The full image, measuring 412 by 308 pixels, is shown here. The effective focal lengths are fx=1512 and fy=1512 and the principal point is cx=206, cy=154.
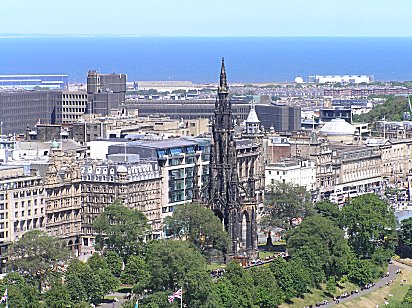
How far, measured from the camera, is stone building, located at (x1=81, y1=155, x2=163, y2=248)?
5522 inches

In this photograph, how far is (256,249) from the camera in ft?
455

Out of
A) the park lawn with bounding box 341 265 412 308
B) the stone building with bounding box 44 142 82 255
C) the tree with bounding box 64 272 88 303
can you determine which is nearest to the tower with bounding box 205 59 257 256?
the park lawn with bounding box 341 265 412 308

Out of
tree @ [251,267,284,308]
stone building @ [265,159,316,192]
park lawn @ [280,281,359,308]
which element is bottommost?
park lawn @ [280,281,359,308]

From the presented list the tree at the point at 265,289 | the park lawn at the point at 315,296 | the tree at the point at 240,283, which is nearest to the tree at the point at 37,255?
the tree at the point at 240,283

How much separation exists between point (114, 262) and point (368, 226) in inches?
1187

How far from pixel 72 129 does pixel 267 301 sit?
60.4m

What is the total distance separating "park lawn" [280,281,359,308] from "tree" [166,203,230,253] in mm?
9151

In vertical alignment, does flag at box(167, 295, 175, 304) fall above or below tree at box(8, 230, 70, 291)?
below

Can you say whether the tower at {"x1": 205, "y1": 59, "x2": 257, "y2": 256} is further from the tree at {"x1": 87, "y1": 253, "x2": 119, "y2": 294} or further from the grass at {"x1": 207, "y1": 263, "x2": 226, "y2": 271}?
the tree at {"x1": 87, "y1": 253, "x2": 119, "y2": 294}

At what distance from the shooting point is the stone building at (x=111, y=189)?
140250 millimetres

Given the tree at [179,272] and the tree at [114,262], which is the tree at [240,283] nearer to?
the tree at [179,272]

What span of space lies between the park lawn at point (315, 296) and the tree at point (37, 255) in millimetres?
19298

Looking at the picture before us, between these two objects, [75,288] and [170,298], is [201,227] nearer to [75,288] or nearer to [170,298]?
[75,288]

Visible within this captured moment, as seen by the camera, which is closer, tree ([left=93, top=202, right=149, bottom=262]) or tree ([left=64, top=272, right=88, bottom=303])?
tree ([left=64, top=272, right=88, bottom=303])
